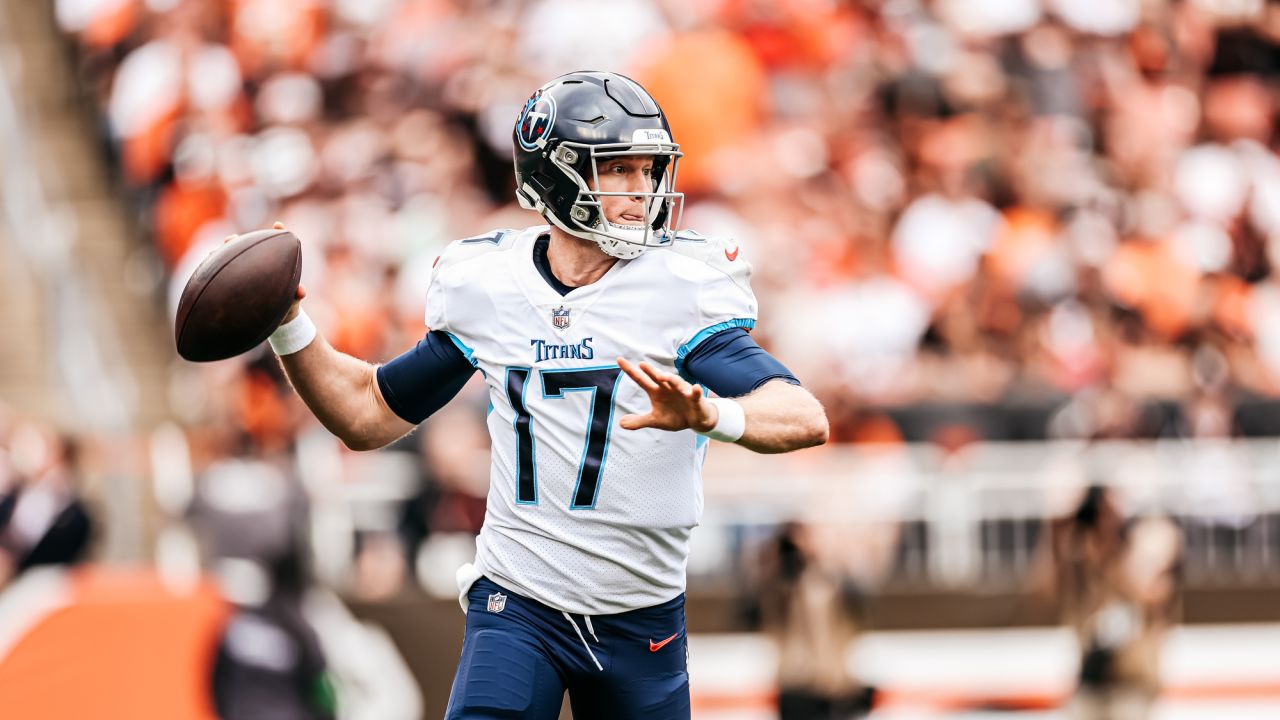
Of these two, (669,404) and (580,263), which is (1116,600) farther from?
(669,404)

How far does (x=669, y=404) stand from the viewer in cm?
372

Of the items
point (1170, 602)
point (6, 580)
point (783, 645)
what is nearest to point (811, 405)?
point (783, 645)

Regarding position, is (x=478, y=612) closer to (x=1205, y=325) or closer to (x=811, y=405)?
(x=811, y=405)

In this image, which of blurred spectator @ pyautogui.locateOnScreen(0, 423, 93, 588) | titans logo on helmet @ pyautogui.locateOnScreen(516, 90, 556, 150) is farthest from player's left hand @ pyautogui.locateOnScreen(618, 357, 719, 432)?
blurred spectator @ pyautogui.locateOnScreen(0, 423, 93, 588)

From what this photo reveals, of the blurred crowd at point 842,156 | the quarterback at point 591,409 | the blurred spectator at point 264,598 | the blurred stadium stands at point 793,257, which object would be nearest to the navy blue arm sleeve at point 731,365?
the quarterback at point 591,409

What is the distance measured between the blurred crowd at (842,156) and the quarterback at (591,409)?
16.0 feet

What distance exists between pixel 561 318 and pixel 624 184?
0.36 m

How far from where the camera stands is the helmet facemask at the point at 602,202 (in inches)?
165

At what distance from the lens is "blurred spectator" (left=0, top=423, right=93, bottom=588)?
9367 millimetres

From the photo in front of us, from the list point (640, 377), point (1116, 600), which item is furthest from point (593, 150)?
point (1116, 600)

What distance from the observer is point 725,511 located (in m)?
8.77

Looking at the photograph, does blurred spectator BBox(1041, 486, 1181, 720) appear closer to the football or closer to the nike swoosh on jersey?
the nike swoosh on jersey

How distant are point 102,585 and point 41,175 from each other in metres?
4.05

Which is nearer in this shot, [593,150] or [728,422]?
[728,422]
